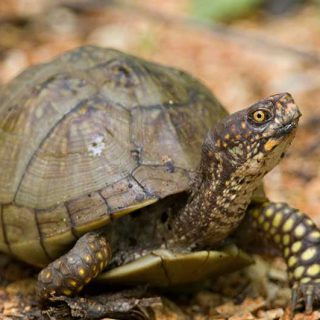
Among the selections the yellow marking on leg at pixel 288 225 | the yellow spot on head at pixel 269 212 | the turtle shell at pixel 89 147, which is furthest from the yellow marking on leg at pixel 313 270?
the turtle shell at pixel 89 147

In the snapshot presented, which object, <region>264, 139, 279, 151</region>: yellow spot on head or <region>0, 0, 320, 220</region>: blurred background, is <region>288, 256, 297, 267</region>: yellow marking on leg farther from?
<region>0, 0, 320, 220</region>: blurred background

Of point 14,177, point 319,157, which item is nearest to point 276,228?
point 14,177

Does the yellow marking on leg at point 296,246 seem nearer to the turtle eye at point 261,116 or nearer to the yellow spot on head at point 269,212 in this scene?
the yellow spot on head at point 269,212

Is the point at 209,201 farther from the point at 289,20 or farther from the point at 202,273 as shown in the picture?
the point at 289,20

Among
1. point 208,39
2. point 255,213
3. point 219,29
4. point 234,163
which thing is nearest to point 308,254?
point 255,213

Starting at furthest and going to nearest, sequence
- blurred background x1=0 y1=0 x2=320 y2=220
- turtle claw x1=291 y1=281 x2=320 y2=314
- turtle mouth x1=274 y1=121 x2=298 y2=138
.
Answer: blurred background x1=0 y1=0 x2=320 y2=220 → turtle claw x1=291 y1=281 x2=320 y2=314 → turtle mouth x1=274 y1=121 x2=298 y2=138

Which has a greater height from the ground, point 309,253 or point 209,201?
point 209,201

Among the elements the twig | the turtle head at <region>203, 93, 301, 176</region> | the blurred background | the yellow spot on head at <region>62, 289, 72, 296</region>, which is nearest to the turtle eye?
the turtle head at <region>203, 93, 301, 176</region>
